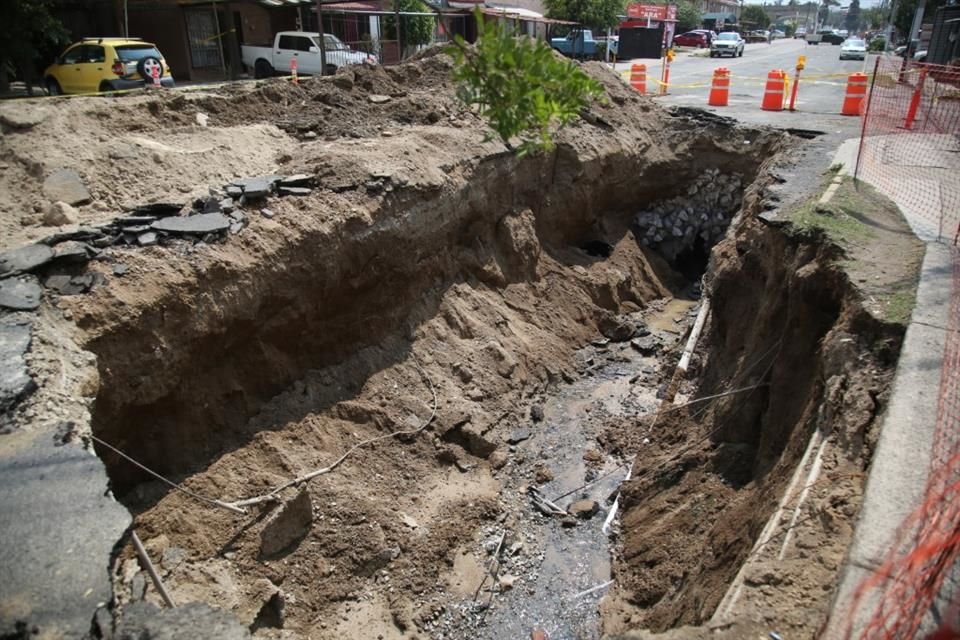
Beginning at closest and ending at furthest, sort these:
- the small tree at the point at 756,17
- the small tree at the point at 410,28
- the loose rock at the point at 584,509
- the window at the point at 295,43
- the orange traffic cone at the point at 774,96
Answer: the loose rock at the point at 584,509 → the orange traffic cone at the point at 774,96 → the window at the point at 295,43 → the small tree at the point at 410,28 → the small tree at the point at 756,17

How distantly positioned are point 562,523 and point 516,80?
223 inches

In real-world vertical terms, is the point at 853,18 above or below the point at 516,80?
above

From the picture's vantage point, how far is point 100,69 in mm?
16875

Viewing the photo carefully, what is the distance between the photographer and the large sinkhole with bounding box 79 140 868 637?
20.5ft

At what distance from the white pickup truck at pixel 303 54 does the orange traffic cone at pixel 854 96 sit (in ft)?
46.5

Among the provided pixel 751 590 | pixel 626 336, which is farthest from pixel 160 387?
pixel 626 336

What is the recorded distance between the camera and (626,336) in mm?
11828

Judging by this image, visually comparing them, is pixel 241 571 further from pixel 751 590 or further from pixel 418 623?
pixel 751 590

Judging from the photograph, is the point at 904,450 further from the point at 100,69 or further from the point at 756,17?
the point at 756,17

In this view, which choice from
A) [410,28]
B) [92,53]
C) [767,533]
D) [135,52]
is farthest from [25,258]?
[410,28]

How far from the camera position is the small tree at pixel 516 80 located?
3.31m

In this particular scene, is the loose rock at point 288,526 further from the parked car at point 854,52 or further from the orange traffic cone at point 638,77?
the parked car at point 854,52

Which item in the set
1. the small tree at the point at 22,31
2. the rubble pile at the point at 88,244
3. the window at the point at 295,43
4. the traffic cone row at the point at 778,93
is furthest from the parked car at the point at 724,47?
the rubble pile at the point at 88,244

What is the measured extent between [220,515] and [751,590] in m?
5.01
